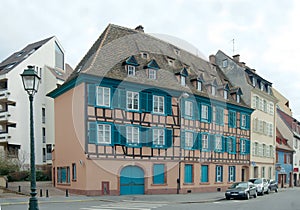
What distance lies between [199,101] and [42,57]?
22.0 meters

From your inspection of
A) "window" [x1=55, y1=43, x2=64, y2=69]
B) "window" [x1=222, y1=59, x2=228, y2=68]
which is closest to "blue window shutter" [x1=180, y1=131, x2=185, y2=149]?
"window" [x1=222, y1=59, x2=228, y2=68]

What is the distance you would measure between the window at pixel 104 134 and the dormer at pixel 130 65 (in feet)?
15.1

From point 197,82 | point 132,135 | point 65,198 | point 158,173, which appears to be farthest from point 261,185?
point 65,198

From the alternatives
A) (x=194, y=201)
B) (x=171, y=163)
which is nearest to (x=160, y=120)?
(x=171, y=163)

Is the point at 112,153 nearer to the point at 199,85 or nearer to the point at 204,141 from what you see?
the point at 204,141

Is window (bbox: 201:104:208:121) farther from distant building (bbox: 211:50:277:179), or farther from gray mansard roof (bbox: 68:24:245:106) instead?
distant building (bbox: 211:50:277:179)

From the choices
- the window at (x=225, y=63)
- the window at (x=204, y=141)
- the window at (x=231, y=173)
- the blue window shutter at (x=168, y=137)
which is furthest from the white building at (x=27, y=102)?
the window at (x=231, y=173)

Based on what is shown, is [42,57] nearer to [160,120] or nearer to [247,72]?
[160,120]

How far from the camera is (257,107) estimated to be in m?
44.2

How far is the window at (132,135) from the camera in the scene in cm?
2712

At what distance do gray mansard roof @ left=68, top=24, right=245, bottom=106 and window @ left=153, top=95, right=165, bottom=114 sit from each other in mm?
1044

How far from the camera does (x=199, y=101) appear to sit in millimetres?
33344

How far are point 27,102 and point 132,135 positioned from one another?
20.6 m

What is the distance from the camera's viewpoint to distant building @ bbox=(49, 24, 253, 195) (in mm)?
25516
